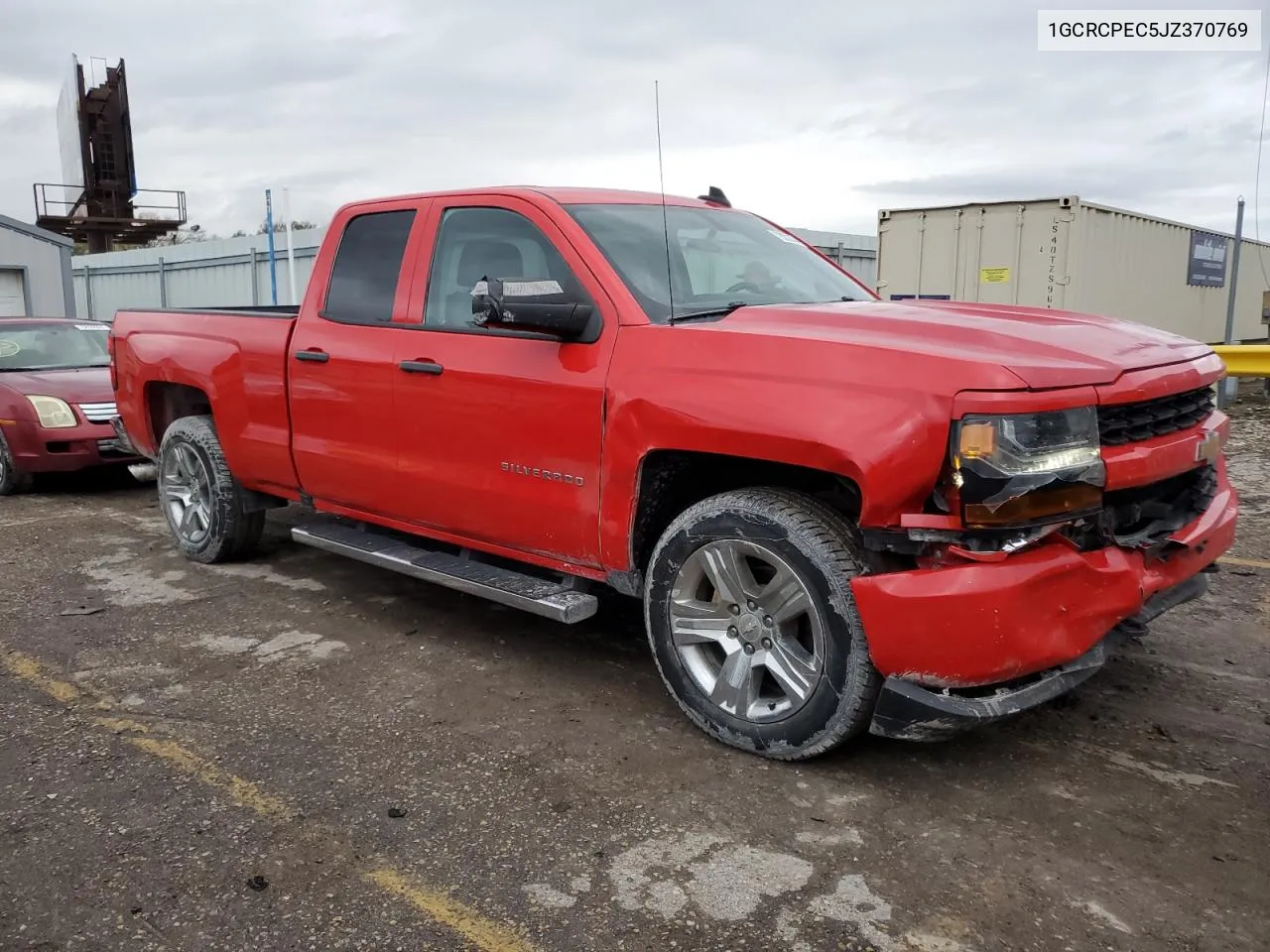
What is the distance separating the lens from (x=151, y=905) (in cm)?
253

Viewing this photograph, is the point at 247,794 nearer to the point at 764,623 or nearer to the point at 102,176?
the point at 764,623

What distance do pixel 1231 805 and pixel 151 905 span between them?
293cm

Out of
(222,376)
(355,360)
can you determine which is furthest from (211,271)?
(355,360)

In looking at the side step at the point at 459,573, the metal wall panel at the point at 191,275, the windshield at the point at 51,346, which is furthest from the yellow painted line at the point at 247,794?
the metal wall panel at the point at 191,275

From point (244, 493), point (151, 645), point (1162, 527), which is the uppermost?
point (1162, 527)

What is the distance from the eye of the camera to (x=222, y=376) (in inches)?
203

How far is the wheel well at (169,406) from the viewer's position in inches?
227

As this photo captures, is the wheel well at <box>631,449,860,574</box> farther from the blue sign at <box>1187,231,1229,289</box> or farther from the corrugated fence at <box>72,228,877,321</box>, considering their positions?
the blue sign at <box>1187,231,1229,289</box>

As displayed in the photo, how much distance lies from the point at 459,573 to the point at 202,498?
7.56 ft

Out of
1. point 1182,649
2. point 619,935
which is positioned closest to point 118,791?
point 619,935

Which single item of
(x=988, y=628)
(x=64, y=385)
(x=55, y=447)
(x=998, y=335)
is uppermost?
(x=998, y=335)

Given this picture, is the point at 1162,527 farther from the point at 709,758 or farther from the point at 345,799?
the point at 345,799

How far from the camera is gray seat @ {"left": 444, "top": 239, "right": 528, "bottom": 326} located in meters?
4.01

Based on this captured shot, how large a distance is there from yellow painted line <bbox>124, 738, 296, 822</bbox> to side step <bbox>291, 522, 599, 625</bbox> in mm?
1053
